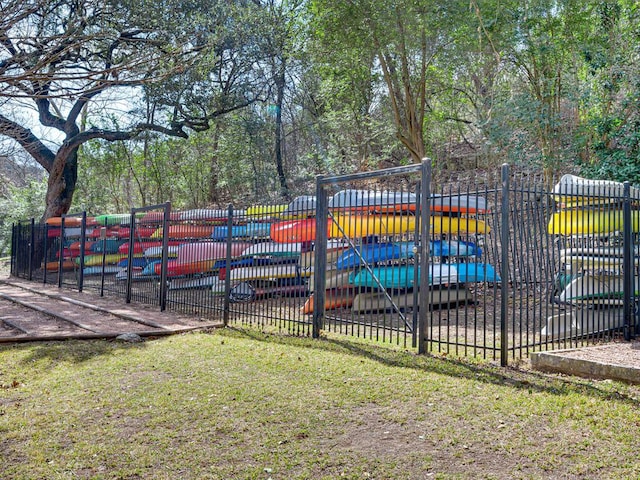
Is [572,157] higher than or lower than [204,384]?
higher

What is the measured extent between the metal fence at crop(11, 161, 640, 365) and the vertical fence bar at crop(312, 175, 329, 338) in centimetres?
2

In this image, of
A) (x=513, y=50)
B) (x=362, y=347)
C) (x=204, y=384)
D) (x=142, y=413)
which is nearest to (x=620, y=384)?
(x=362, y=347)

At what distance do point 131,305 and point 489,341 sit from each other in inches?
313

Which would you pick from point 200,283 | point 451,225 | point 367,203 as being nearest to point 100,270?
point 200,283

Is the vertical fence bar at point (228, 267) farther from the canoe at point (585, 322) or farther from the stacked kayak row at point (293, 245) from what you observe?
the canoe at point (585, 322)

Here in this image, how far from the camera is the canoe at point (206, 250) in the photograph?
376 inches

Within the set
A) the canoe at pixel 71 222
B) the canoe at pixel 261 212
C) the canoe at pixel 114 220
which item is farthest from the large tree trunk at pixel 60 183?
the canoe at pixel 261 212

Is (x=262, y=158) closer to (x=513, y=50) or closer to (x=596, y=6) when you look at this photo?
(x=513, y=50)

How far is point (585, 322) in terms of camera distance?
751cm

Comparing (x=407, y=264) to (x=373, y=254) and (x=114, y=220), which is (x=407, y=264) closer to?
(x=373, y=254)

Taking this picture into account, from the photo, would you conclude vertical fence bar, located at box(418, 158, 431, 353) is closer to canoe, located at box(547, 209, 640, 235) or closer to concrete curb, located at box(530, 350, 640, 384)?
concrete curb, located at box(530, 350, 640, 384)

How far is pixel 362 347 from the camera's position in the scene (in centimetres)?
723

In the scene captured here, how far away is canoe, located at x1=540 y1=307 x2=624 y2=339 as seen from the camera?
7.00 metres

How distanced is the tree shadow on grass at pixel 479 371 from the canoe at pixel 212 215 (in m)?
2.51
